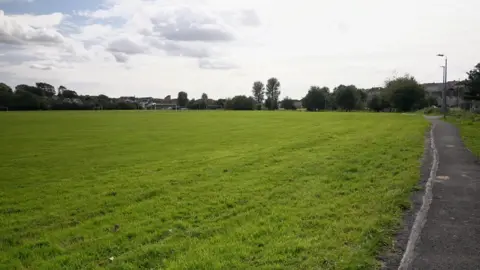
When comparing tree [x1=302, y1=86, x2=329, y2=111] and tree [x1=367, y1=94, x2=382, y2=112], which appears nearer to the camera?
tree [x1=367, y1=94, x2=382, y2=112]

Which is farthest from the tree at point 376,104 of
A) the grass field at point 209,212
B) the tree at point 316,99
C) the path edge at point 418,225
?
the path edge at point 418,225

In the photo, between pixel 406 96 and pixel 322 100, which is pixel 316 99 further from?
pixel 406 96

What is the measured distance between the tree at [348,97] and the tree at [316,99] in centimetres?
1742

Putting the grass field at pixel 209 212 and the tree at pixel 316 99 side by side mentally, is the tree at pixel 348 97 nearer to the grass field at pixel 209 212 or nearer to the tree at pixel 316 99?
the tree at pixel 316 99

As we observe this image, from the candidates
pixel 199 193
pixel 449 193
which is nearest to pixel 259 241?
pixel 199 193

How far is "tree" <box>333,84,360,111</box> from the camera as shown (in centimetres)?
15150

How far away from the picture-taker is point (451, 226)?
27.0 feet

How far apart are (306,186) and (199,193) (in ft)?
11.6

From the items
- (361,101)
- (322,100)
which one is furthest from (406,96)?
(322,100)

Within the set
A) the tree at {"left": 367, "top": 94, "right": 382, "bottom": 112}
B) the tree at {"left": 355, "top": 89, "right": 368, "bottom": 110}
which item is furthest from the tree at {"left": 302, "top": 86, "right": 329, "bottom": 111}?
the tree at {"left": 367, "top": 94, "right": 382, "bottom": 112}

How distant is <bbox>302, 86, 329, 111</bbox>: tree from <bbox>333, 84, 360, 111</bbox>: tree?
17423 mm

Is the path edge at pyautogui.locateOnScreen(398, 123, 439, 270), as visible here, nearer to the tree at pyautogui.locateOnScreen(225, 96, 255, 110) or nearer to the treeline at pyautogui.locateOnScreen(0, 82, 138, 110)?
the treeline at pyautogui.locateOnScreen(0, 82, 138, 110)

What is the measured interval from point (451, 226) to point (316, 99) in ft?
554

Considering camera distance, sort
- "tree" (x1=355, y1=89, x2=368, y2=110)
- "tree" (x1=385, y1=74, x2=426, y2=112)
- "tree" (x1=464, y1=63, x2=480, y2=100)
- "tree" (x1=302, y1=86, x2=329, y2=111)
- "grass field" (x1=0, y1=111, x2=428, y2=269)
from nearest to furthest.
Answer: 1. "grass field" (x1=0, y1=111, x2=428, y2=269)
2. "tree" (x1=464, y1=63, x2=480, y2=100)
3. "tree" (x1=385, y1=74, x2=426, y2=112)
4. "tree" (x1=355, y1=89, x2=368, y2=110)
5. "tree" (x1=302, y1=86, x2=329, y2=111)
